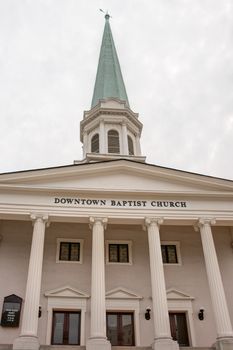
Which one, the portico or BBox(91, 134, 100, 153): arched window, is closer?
the portico

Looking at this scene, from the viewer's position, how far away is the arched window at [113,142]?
28708 mm

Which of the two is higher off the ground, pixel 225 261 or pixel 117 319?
pixel 225 261

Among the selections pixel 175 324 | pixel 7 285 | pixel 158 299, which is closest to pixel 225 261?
pixel 175 324

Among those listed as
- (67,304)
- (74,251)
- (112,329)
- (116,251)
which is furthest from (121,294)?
(74,251)

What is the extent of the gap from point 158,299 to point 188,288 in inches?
168

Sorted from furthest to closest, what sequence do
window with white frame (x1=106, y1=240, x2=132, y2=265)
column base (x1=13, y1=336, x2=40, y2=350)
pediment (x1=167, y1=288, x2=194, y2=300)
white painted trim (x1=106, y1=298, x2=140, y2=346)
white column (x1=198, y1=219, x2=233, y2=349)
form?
window with white frame (x1=106, y1=240, x2=132, y2=265)
pediment (x1=167, y1=288, x2=194, y2=300)
white painted trim (x1=106, y1=298, x2=140, y2=346)
white column (x1=198, y1=219, x2=233, y2=349)
column base (x1=13, y1=336, x2=40, y2=350)

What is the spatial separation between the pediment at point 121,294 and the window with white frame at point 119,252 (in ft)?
5.56

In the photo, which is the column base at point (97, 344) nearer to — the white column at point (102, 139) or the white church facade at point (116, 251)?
the white church facade at point (116, 251)

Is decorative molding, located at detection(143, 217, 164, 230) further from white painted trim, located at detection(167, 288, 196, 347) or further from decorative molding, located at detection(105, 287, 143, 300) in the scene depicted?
white painted trim, located at detection(167, 288, 196, 347)

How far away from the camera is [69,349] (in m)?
14.8

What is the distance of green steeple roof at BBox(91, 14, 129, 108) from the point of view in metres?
33.9

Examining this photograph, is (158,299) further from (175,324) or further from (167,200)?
(167,200)

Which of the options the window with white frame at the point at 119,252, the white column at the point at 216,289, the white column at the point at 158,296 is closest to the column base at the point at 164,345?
the white column at the point at 158,296

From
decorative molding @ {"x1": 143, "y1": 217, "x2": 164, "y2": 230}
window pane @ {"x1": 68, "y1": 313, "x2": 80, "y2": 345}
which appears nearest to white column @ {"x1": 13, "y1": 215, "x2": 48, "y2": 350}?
window pane @ {"x1": 68, "y1": 313, "x2": 80, "y2": 345}
